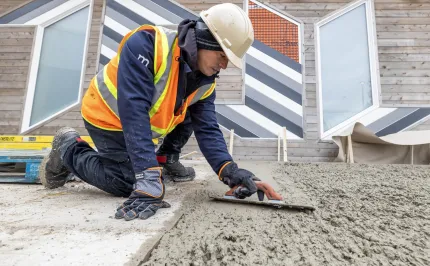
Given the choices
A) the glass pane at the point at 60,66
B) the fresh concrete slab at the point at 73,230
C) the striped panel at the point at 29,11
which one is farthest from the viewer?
the striped panel at the point at 29,11

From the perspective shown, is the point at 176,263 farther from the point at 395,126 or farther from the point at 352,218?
the point at 395,126

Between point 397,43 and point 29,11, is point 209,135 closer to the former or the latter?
point 397,43

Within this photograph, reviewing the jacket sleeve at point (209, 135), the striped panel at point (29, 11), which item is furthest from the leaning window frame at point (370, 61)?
the striped panel at point (29, 11)

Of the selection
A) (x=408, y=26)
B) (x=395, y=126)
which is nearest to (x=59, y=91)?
(x=395, y=126)

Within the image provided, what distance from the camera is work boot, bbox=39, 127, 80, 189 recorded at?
163cm

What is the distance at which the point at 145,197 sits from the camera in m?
1.15

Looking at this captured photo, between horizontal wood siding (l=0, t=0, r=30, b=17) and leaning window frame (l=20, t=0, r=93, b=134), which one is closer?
leaning window frame (l=20, t=0, r=93, b=134)

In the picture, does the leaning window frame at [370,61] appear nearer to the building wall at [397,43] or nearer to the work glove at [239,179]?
the building wall at [397,43]

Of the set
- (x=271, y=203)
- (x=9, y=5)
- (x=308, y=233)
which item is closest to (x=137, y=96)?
(x=271, y=203)

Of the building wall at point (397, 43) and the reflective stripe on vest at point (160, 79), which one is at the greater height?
the building wall at point (397, 43)

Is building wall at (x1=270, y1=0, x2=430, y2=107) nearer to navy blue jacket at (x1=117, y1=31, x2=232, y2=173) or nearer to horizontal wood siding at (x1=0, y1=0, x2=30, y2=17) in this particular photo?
navy blue jacket at (x1=117, y1=31, x2=232, y2=173)

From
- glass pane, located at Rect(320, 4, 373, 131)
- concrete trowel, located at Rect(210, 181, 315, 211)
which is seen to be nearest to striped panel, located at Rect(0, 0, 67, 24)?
glass pane, located at Rect(320, 4, 373, 131)

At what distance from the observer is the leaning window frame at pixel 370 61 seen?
13.7 feet

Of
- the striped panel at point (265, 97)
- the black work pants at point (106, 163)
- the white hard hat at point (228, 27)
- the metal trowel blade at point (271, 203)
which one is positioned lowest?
the metal trowel blade at point (271, 203)
